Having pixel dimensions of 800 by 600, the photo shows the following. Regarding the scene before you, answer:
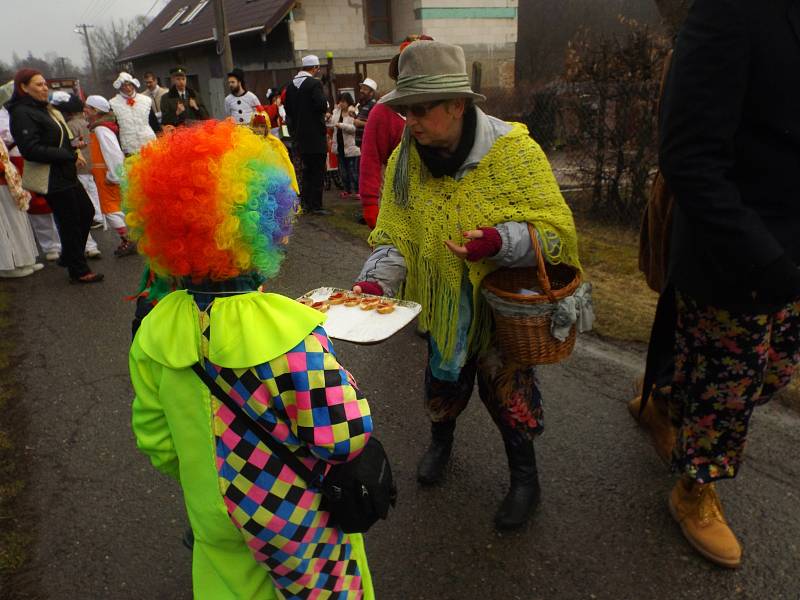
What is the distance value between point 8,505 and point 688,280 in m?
3.08

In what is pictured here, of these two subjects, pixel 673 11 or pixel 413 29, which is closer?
pixel 673 11

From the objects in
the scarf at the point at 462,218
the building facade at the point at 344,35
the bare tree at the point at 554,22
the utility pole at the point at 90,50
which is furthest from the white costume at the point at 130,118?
the utility pole at the point at 90,50

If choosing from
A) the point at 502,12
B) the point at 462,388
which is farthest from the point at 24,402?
the point at 502,12

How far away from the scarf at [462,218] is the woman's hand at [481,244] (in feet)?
0.29

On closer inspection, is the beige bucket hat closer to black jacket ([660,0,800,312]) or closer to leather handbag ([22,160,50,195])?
black jacket ([660,0,800,312])

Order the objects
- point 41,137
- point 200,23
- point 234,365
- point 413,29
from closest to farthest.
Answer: point 234,365 < point 41,137 < point 413,29 < point 200,23

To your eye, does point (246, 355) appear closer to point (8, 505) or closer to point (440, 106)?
point (440, 106)

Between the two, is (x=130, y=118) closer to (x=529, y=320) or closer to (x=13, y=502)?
(x=13, y=502)

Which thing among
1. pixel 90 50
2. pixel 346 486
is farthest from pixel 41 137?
pixel 90 50

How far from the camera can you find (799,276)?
1.77m

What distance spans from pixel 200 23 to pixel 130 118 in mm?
19103

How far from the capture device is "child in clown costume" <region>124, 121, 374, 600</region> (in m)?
1.36

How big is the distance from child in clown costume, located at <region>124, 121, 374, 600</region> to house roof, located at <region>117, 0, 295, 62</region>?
17438 mm

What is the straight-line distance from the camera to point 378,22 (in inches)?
777
